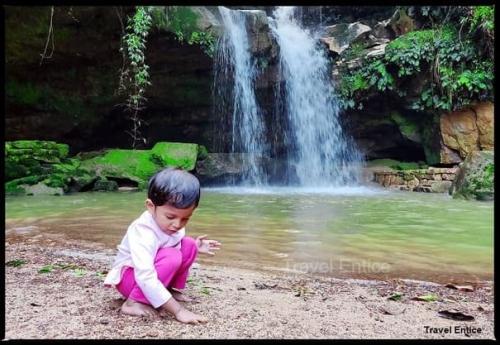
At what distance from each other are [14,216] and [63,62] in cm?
624

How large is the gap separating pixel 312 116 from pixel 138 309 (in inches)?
491

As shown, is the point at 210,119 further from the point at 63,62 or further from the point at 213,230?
the point at 213,230

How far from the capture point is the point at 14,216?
237 inches

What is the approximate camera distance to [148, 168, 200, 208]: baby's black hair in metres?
2.04

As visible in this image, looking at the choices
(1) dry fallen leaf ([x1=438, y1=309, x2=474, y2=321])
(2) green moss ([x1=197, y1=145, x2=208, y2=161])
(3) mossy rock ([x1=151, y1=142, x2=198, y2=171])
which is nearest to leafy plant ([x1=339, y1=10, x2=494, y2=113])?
(2) green moss ([x1=197, y1=145, x2=208, y2=161])

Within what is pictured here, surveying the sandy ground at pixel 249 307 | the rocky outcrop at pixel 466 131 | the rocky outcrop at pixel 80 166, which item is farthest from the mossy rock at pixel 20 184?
the rocky outcrop at pixel 466 131

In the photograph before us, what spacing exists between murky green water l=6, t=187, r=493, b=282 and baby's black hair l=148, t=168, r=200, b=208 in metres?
1.42

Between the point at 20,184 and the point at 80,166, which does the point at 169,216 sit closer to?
the point at 20,184

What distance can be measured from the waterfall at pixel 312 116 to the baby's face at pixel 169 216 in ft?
38.3

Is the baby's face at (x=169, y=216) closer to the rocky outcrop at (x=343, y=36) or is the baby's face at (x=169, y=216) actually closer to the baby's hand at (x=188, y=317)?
the baby's hand at (x=188, y=317)

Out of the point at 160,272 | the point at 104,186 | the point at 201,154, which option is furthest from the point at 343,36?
the point at 160,272

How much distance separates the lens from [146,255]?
6.81ft

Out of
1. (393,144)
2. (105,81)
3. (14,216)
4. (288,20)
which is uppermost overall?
(288,20)
